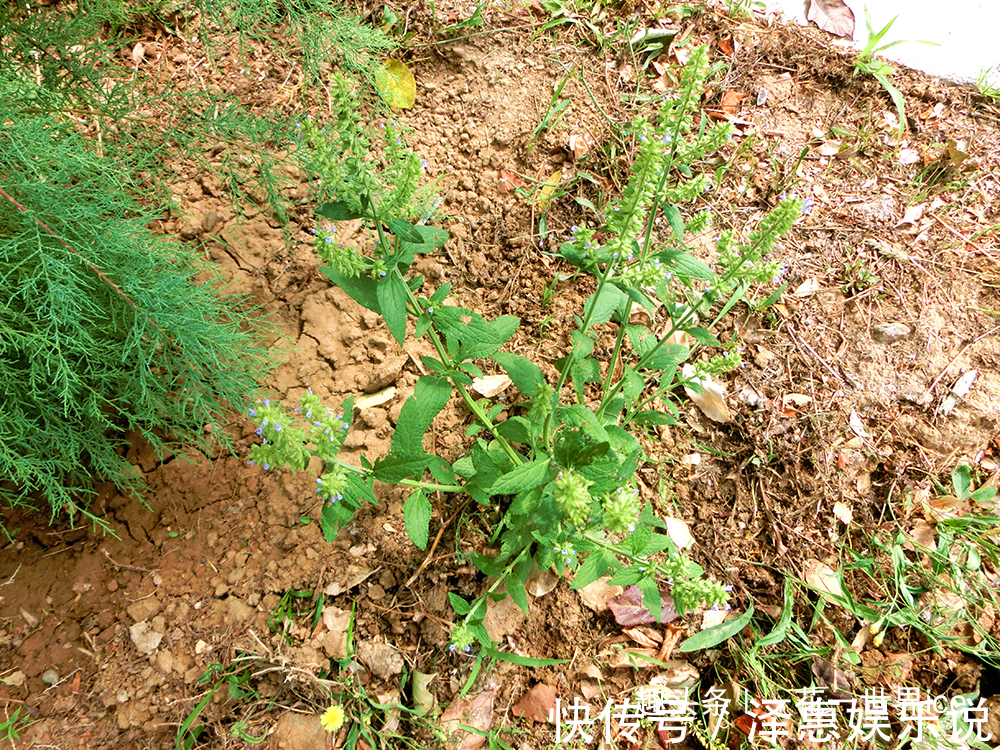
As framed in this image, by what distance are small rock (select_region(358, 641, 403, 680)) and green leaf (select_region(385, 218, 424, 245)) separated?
162cm

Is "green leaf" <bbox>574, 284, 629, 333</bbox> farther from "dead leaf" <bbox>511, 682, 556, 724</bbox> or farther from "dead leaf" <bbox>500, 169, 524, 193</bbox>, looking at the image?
"dead leaf" <bbox>511, 682, 556, 724</bbox>

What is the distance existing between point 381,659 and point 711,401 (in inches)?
72.6

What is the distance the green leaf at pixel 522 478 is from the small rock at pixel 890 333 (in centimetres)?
219

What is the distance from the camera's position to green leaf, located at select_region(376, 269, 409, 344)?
1.69m

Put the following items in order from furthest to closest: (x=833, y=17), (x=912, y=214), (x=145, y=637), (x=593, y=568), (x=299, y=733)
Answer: (x=833, y=17), (x=912, y=214), (x=145, y=637), (x=299, y=733), (x=593, y=568)

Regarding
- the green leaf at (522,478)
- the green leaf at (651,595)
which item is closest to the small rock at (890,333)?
the green leaf at (651,595)

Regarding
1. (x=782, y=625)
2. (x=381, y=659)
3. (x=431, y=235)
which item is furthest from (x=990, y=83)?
(x=381, y=659)

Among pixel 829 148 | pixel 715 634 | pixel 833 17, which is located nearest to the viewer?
pixel 715 634

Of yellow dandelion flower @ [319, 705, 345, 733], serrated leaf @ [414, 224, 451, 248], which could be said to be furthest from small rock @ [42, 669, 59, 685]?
serrated leaf @ [414, 224, 451, 248]

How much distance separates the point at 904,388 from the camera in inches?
117

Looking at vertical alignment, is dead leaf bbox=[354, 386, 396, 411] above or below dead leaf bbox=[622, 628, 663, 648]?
above

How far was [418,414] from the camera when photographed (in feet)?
6.22

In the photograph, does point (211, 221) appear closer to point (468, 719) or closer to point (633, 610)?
point (468, 719)

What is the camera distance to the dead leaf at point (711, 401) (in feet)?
9.45
